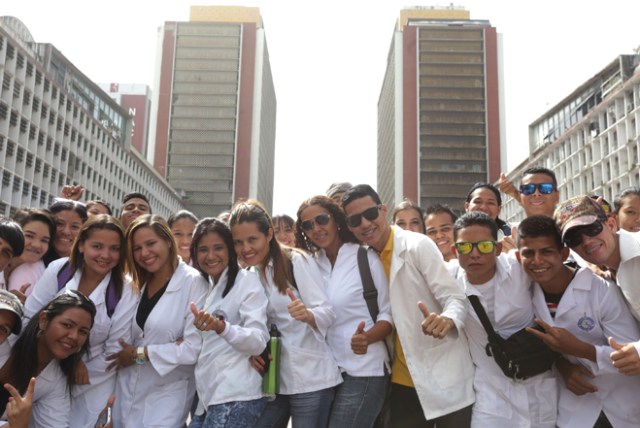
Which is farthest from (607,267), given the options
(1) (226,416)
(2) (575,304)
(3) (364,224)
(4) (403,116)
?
(4) (403,116)

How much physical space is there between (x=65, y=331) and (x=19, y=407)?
19.1 inches

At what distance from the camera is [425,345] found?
3143 mm

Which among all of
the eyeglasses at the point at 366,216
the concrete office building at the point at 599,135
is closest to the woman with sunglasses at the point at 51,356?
the eyeglasses at the point at 366,216

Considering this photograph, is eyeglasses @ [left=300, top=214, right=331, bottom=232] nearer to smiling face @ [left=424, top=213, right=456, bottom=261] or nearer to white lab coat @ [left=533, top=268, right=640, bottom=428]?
white lab coat @ [left=533, top=268, right=640, bottom=428]

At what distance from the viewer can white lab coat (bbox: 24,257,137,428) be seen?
10.6 feet

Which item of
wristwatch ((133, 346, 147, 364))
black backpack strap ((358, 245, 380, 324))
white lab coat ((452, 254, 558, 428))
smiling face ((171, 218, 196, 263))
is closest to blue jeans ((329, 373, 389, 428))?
black backpack strap ((358, 245, 380, 324))

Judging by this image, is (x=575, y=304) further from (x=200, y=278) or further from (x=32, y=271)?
(x=32, y=271)

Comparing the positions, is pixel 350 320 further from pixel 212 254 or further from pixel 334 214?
pixel 212 254

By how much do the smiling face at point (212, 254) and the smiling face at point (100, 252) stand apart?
649 mm

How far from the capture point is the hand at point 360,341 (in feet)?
9.98

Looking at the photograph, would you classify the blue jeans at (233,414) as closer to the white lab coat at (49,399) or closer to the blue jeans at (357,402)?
the blue jeans at (357,402)

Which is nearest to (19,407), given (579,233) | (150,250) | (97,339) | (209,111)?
(97,339)

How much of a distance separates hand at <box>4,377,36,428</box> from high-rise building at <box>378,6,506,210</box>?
288 ft

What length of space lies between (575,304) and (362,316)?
1331 millimetres
